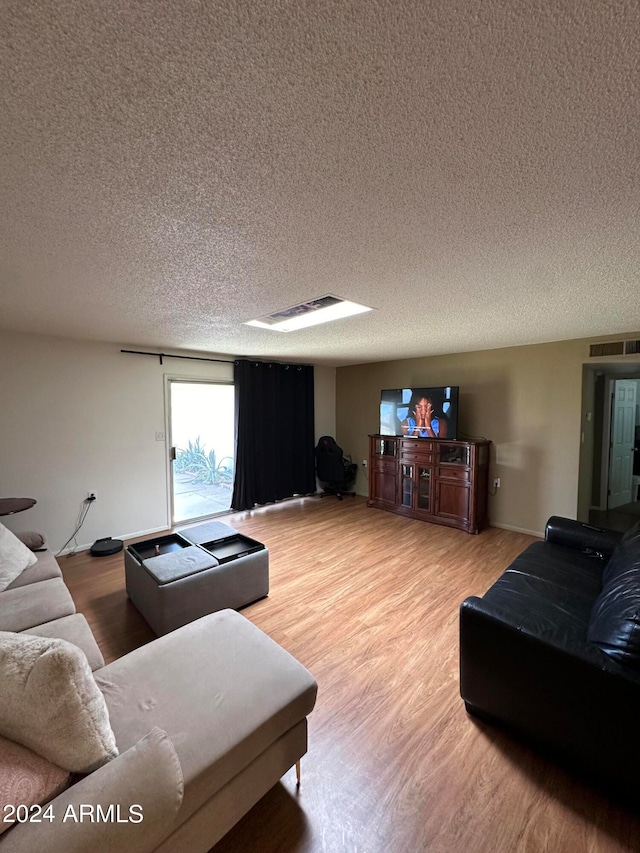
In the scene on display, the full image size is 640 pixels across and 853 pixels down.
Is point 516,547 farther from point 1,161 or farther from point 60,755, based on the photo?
point 1,161

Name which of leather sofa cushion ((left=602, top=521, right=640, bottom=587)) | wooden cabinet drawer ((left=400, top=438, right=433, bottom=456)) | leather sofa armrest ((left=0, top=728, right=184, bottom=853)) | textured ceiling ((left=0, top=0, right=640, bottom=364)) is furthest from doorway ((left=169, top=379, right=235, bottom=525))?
leather sofa cushion ((left=602, top=521, right=640, bottom=587))

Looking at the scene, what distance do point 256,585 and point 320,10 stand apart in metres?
2.88

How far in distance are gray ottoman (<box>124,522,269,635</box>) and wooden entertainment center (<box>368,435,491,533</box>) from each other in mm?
2567

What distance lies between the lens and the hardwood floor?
121 centimetres

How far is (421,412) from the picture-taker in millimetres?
4602

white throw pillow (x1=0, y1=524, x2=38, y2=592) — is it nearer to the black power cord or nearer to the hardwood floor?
the hardwood floor

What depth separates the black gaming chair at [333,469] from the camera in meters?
5.53

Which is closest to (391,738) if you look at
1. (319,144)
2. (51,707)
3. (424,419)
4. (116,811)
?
(116,811)

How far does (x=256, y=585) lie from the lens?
262 centimetres

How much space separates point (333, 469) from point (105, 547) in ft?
10.6

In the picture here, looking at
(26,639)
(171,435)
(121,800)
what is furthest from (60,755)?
(171,435)

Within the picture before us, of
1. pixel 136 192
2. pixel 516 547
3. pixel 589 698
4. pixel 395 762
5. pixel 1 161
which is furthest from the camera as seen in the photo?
pixel 516 547

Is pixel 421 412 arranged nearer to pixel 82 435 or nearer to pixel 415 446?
pixel 415 446

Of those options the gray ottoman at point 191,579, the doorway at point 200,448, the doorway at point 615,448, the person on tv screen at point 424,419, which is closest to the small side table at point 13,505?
the gray ottoman at point 191,579
